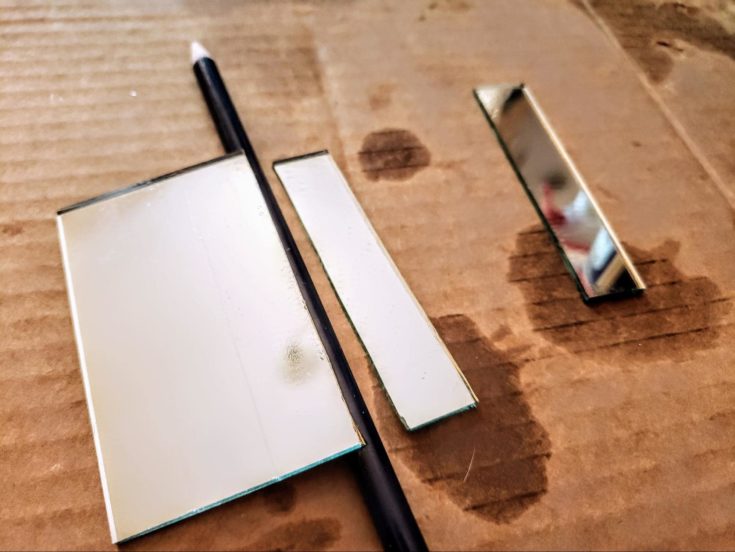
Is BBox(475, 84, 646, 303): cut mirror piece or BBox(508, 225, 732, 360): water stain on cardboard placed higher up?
BBox(475, 84, 646, 303): cut mirror piece

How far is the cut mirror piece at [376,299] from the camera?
1.56 feet

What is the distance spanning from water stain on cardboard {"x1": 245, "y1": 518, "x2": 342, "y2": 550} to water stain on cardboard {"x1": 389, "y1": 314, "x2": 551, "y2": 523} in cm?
8

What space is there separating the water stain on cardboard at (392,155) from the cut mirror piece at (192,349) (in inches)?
5.3

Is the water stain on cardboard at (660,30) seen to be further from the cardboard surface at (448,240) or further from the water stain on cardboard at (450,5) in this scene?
the water stain on cardboard at (450,5)

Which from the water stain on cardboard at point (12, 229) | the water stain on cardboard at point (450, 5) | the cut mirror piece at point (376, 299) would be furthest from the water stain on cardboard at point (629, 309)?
the water stain on cardboard at point (12, 229)

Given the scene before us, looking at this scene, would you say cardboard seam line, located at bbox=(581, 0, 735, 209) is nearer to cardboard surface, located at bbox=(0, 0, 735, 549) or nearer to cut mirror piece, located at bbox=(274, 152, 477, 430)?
cardboard surface, located at bbox=(0, 0, 735, 549)

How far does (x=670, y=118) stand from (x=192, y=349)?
618mm

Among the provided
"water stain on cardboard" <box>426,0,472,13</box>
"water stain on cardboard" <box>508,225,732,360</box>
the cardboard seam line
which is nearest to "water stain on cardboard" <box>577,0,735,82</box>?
the cardboard seam line

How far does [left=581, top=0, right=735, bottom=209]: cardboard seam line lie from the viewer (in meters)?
0.63

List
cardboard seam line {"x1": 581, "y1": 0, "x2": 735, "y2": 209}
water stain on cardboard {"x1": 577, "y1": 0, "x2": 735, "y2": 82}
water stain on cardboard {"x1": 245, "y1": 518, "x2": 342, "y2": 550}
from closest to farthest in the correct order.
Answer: water stain on cardboard {"x1": 245, "y1": 518, "x2": 342, "y2": 550} → cardboard seam line {"x1": 581, "y1": 0, "x2": 735, "y2": 209} → water stain on cardboard {"x1": 577, "y1": 0, "x2": 735, "y2": 82}

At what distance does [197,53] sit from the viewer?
2.09 ft

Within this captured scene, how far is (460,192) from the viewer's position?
0.61m

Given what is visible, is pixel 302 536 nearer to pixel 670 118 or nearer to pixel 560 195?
pixel 560 195

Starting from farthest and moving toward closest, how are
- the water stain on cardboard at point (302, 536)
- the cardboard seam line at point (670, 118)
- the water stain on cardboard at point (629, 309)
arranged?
1. the cardboard seam line at point (670, 118)
2. the water stain on cardboard at point (629, 309)
3. the water stain on cardboard at point (302, 536)
